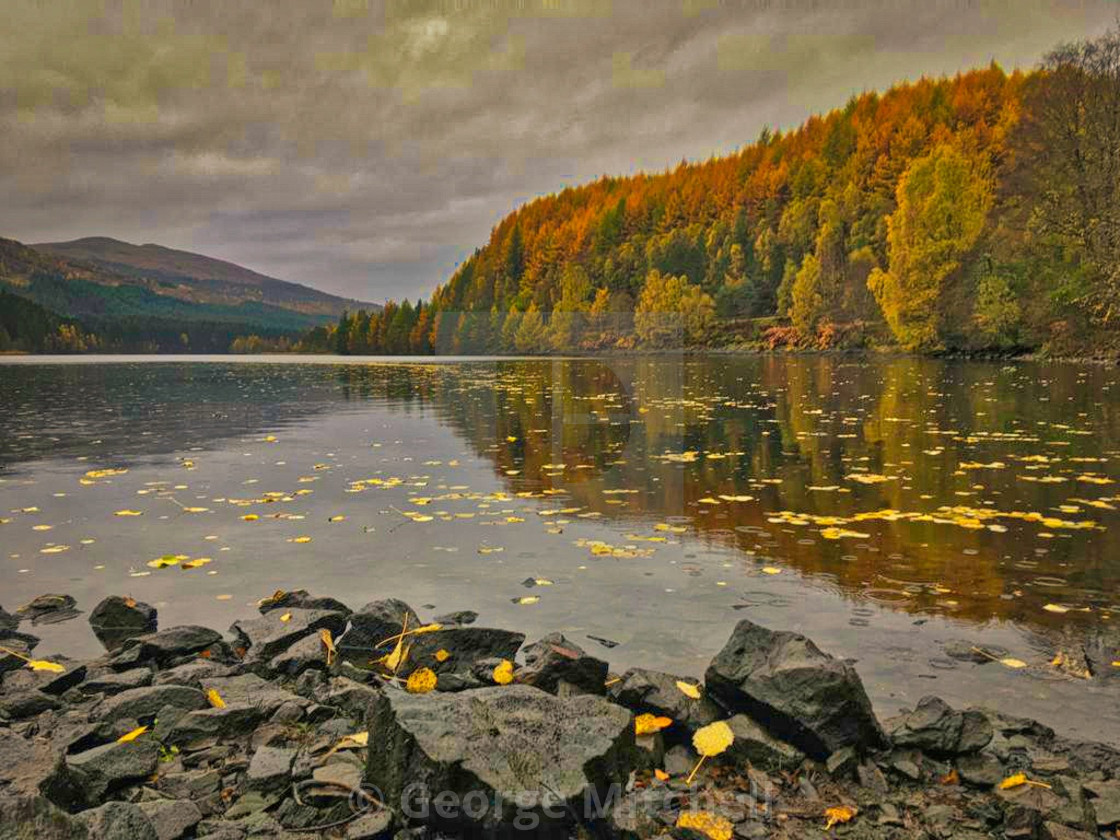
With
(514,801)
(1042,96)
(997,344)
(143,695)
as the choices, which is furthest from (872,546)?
(997,344)

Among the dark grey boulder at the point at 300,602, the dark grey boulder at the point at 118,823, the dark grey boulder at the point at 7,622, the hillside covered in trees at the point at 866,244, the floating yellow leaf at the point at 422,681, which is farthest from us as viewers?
the hillside covered in trees at the point at 866,244

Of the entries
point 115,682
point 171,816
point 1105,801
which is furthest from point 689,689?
point 115,682

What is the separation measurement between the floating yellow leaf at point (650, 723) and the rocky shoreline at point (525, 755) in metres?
Answer: 0.01

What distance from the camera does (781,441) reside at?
15.1m

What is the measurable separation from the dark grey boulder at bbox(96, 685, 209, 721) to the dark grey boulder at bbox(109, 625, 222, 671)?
28.0 inches

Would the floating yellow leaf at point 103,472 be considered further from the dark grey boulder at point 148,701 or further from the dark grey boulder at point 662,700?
the dark grey boulder at point 662,700

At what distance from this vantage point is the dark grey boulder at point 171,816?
119 inches

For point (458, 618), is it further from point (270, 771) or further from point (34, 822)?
point (34, 822)

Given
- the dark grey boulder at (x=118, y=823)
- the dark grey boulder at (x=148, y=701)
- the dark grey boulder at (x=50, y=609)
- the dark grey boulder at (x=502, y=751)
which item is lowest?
the dark grey boulder at (x=50, y=609)

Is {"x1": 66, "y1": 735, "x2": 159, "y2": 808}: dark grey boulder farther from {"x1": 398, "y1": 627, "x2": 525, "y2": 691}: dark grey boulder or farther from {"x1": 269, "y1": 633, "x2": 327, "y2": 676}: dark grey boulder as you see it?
{"x1": 398, "y1": 627, "x2": 525, "y2": 691}: dark grey boulder

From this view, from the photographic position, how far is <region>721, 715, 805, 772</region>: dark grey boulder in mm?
3639

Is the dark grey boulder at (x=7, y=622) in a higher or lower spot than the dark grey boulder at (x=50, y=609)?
higher

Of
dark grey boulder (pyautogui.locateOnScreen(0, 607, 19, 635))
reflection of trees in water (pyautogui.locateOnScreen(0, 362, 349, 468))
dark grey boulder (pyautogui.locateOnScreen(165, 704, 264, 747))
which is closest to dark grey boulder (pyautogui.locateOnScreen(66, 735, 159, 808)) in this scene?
dark grey boulder (pyautogui.locateOnScreen(165, 704, 264, 747))

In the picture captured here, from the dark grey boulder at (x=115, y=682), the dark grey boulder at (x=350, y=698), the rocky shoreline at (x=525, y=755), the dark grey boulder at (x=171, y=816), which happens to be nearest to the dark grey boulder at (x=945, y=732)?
the rocky shoreline at (x=525, y=755)
